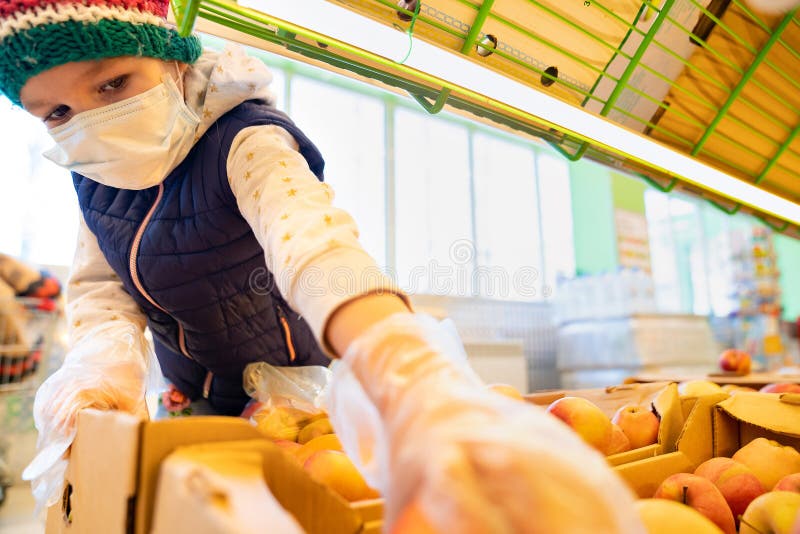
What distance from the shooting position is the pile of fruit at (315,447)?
0.58 m

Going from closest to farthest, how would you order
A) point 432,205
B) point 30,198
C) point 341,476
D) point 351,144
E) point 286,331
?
point 341,476 < point 286,331 < point 30,198 < point 351,144 < point 432,205

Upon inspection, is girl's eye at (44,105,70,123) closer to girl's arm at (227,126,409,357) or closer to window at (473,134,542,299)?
girl's arm at (227,126,409,357)

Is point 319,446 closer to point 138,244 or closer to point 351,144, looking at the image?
point 138,244

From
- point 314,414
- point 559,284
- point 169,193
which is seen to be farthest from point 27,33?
point 559,284

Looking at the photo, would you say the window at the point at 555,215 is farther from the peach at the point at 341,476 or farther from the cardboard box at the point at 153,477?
the cardboard box at the point at 153,477

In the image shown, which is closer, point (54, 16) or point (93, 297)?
point (54, 16)

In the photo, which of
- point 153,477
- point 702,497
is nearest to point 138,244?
point 153,477

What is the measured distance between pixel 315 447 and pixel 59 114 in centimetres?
58

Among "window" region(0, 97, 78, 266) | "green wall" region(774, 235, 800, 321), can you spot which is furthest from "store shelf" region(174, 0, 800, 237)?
"green wall" region(774, 235, 800, 321)

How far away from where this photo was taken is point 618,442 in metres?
0.81

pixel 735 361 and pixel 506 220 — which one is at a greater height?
pixel 506 220

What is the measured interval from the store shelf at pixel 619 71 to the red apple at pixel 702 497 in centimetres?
66

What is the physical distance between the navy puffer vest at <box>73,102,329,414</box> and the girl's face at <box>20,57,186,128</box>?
4.6 inches

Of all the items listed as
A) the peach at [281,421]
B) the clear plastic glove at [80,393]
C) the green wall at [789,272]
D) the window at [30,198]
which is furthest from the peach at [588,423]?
the green wall at [789,272]
